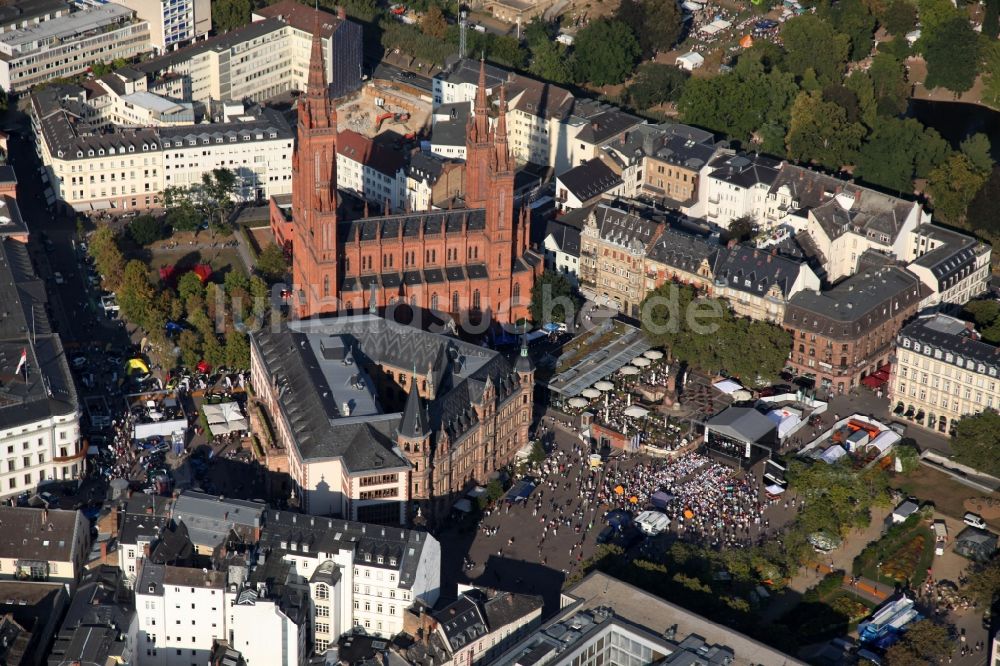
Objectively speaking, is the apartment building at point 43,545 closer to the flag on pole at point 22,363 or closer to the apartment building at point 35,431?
the apartment building at point 35,431

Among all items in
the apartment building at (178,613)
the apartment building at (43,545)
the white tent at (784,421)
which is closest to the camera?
the apartment building at (178,613)

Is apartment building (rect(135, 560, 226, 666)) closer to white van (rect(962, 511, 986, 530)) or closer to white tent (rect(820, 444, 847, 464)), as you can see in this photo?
white tent (rect(820, 444, 847, 464))

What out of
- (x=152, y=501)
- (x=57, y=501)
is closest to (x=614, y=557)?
(x=152, y=501)

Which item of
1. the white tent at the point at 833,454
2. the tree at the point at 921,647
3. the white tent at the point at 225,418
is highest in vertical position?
the tree at the point at 921,647

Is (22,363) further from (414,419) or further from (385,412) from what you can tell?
(414,419)

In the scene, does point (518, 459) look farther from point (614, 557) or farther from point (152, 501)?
point (152, 501)

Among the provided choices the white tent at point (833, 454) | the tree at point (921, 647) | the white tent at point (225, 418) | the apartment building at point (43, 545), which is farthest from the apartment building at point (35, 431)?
the tree at point (921, 647)
